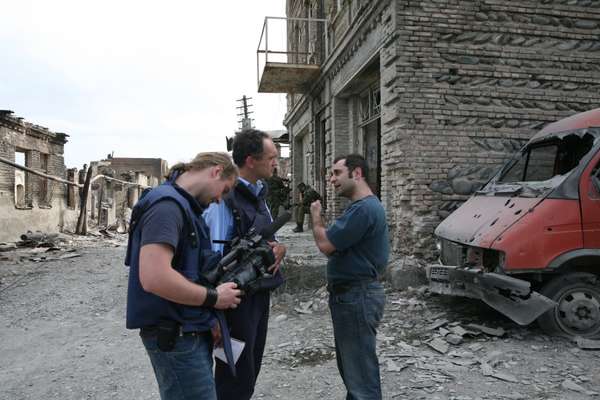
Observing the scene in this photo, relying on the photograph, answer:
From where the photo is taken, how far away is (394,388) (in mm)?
3465

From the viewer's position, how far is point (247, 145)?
7.83ft

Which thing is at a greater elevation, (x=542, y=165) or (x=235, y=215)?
(x=542, y=165)

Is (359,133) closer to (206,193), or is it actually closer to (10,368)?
(10,368)

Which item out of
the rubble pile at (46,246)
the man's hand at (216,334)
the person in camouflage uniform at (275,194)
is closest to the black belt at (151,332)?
the man's hand at (216,334)

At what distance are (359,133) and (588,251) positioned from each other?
713 cm

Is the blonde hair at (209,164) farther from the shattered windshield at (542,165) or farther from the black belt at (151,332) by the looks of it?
the shattered windshield at (542,165)

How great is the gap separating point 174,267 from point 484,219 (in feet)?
12.7

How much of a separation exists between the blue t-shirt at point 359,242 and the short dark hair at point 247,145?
63cm

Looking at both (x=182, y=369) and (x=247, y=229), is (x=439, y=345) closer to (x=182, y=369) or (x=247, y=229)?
(x=247, y=229)

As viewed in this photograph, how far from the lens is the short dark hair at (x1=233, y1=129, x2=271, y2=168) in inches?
94.0

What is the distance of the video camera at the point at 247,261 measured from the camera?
1.84 meters

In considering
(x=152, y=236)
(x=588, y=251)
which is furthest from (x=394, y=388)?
(x=152, y=236)

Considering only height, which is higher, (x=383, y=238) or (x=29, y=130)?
(x=29, y=130)

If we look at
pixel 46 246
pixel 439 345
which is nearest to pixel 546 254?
pixel 439 345
